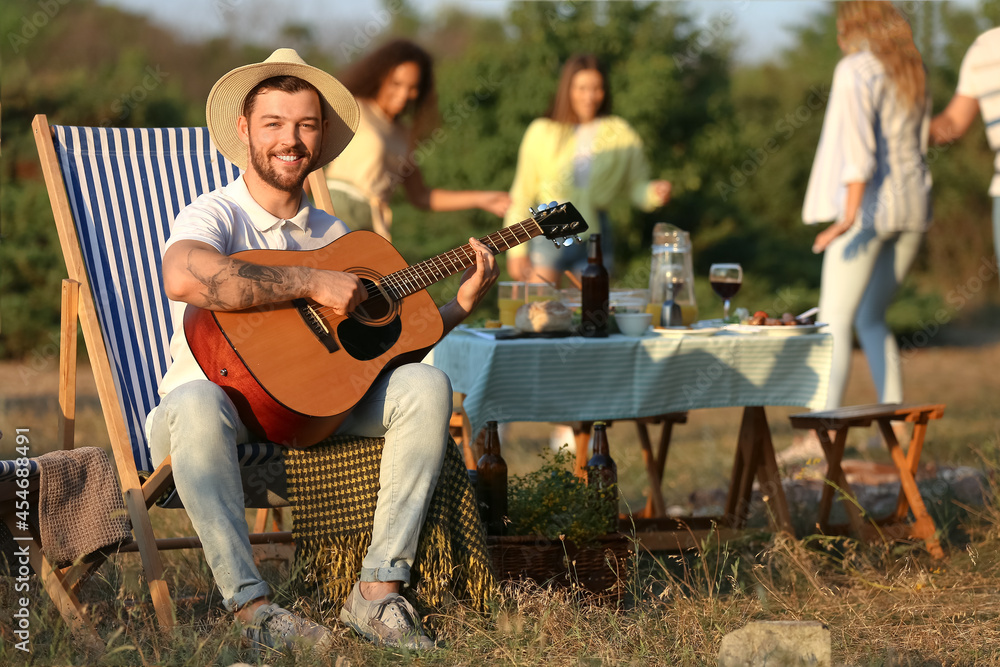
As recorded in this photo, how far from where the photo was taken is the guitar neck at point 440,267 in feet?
9.36

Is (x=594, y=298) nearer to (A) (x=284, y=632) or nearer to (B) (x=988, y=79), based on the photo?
(A) (x=284, y=632)

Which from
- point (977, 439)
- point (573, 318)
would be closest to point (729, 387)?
point (573, 318)

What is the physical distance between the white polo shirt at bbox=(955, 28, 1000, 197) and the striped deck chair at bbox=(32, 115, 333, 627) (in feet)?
9.50

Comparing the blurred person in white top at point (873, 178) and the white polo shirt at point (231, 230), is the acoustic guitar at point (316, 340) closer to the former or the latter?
the white polo shirt at point (231, 230)

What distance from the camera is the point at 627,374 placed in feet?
10.9

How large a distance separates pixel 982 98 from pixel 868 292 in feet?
3.14

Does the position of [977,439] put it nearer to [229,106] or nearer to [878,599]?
[878,599]

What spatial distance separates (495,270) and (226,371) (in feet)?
2.62

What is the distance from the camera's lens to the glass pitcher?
3646mm

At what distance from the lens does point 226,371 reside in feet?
8.67

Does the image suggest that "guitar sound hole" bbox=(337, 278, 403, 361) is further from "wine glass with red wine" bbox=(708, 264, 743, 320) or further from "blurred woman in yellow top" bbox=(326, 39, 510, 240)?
"blurred woman in yellow top" bbox=(326, 39, 510, 240)

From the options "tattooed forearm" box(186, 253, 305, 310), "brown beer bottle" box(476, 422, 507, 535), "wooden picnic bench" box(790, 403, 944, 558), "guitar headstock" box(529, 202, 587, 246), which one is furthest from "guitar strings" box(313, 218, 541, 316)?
"wooden picnic bench" box(790, 403, 944, 558)

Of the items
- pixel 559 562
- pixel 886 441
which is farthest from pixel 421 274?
pixel 886 441

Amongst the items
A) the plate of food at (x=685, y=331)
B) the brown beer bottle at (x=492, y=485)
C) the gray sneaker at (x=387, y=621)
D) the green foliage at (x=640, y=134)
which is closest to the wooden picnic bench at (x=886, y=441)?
the plate of food at (x=685, y=331)
